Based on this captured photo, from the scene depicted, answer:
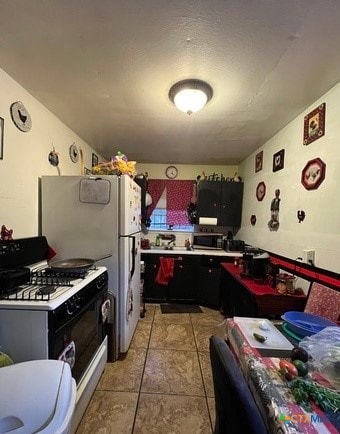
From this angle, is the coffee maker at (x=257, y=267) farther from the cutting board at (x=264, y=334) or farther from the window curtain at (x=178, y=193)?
the window curtain at (x=178, y=193)

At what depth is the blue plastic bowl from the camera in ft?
4.15

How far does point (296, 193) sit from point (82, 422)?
2495 mm

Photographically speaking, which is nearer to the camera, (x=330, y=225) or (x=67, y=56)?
(x=67, y=56)

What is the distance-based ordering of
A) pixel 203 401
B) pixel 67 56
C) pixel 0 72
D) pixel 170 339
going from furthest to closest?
pixel 170 339, pixel 203 401, pixel 0 72, pixel 67 56

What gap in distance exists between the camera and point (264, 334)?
127 centimetres

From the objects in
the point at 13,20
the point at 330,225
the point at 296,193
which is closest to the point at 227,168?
the point at 296,193

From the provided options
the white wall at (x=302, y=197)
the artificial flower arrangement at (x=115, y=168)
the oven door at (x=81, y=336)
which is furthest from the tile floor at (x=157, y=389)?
the artificial flower arrangement at (x=115, y=168)

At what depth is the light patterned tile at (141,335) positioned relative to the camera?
99.6 inches

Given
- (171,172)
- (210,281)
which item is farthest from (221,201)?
(210,281)

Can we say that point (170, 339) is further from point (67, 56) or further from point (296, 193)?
point (67, 56)

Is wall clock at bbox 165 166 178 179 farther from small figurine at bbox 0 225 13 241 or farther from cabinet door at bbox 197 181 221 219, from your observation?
small figurine at bbox 0 225 13 241

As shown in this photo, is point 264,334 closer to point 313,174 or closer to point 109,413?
point 109,413

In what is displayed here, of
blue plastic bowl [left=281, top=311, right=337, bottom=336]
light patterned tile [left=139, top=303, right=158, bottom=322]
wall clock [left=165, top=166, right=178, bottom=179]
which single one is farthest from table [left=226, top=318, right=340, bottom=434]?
wall clock [left=165, top=166, right=178, bottom=179]

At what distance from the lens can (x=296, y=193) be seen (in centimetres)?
233
